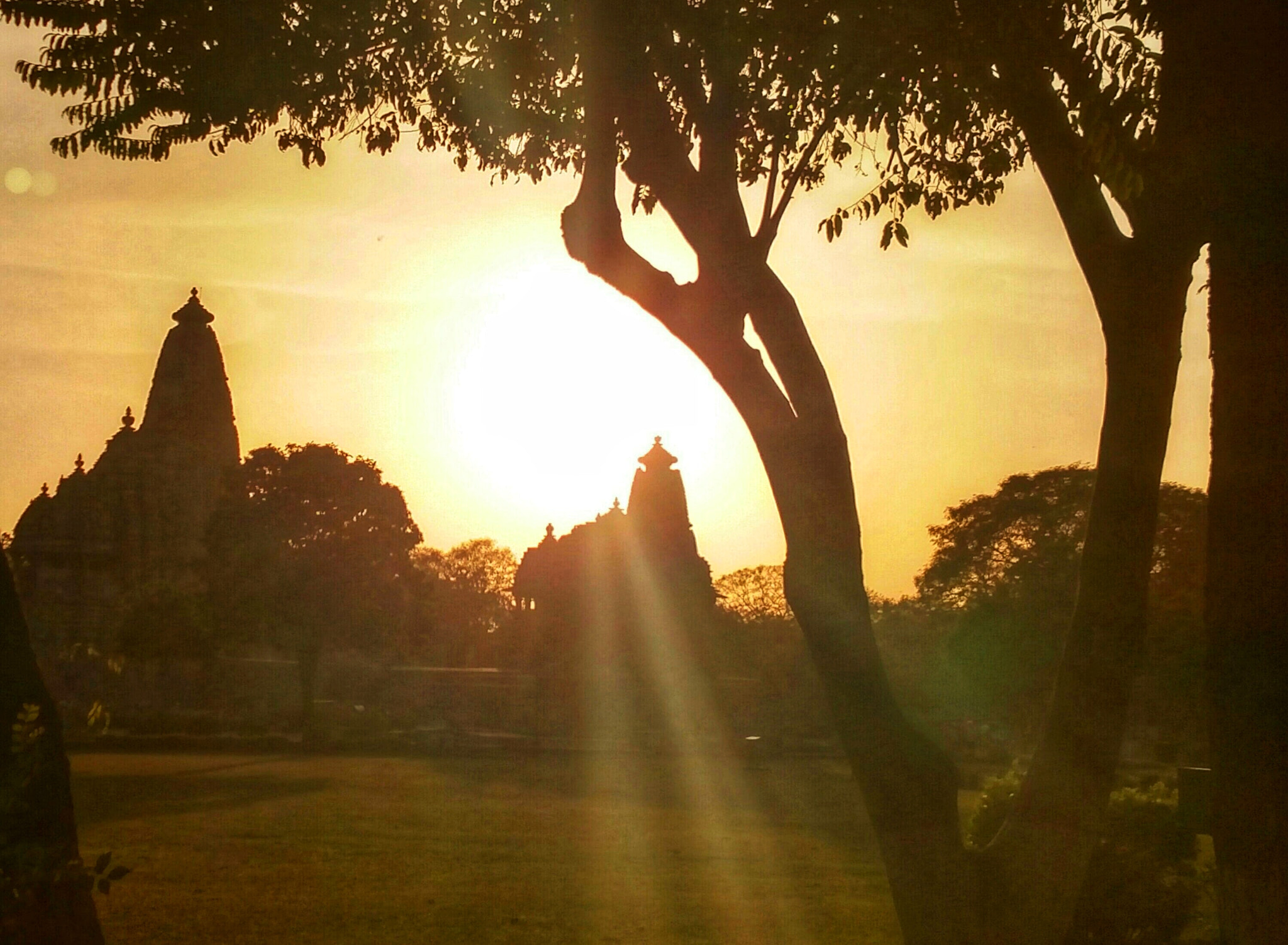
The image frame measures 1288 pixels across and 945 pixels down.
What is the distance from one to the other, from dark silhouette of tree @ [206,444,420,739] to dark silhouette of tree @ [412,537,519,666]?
32.8 meters

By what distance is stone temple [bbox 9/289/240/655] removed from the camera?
5125 centimetres

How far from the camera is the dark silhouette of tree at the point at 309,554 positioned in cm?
4041

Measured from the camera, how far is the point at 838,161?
7.50m

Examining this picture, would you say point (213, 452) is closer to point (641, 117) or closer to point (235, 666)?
point (235, 666)

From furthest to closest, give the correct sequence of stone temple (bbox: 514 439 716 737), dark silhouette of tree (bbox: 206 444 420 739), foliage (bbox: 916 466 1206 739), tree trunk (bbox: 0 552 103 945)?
stone temple (bbox: 514 439 716 737)
dark silhouette of tree (bbox: 206 444 420 739)
foliage (bbox: 916 466 1206 739)
tree trunk (bbox: 0 552 103 945)

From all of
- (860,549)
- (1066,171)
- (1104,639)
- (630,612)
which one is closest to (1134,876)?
(1104,639)

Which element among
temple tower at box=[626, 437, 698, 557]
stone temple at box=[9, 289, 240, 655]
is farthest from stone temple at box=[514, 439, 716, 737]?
stone temple at box=[9, 289, 240, 655]

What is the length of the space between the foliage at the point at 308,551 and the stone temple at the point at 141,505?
7.52m

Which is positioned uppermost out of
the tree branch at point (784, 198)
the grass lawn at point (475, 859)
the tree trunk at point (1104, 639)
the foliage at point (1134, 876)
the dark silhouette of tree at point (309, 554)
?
the dark silhouette of tree at point (309, 554)

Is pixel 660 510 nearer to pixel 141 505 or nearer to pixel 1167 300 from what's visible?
pixel 141 505

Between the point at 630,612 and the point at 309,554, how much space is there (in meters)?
9.56

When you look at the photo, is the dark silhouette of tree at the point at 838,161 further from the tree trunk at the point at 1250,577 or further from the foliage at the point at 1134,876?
the foliage at the point at 1134,876

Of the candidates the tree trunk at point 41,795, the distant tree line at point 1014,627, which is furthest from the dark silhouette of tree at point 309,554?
the tree trunk at point 41,795

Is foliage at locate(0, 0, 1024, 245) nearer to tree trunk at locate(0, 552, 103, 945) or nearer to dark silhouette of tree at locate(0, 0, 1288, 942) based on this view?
dark silhouette of tree at locate(0, 0, 1288, 942)
